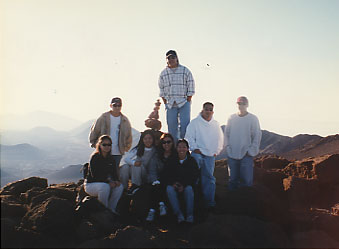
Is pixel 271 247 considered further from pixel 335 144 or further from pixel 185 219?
pixel 335 144

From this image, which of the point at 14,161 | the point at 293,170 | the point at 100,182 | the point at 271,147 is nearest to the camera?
the point at 100,182

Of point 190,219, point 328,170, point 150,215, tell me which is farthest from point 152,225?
point 328,170

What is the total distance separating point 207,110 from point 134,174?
1.85m

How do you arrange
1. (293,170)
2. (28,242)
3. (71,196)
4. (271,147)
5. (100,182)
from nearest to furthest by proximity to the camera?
1. (28,242)
2. (100,182)
3. (71,196)
4. (293,170)
5. (271,147)

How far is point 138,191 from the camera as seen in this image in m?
5.47

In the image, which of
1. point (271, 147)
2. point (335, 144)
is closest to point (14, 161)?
point (271, 147)

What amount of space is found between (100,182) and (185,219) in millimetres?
1579

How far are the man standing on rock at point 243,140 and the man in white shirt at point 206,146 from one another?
527 millimetres

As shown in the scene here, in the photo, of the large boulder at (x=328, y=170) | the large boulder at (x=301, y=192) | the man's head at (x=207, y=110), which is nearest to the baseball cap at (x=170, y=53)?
the man's head at (x=207, y=110)

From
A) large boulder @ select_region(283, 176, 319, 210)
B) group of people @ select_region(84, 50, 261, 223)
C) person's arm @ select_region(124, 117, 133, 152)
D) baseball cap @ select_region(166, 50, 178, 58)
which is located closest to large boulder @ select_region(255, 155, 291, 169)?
large boulder @ select_region(283, 176, 319, 210)

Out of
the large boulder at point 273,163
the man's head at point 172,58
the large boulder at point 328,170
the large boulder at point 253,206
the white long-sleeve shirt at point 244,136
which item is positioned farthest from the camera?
the large boulder at point 273,163

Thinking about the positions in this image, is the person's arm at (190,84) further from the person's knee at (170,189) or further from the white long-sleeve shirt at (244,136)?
the person's knee at (170,189)

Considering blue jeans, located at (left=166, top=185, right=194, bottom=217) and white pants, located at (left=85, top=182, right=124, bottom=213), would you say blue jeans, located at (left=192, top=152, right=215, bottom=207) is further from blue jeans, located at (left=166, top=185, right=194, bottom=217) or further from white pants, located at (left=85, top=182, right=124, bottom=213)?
white pants, located at (left=85, top=182, right=124, bottom=213)

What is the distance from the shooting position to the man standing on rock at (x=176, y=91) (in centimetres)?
658
